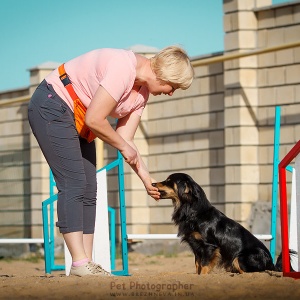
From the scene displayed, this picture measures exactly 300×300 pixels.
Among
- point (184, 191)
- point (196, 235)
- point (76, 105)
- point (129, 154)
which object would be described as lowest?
point (196, 235)

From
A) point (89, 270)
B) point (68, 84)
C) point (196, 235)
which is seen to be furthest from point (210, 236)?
point (68, 84)

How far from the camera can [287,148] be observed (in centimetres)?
1205

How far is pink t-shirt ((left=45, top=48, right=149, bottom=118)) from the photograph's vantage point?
5188 millimetres

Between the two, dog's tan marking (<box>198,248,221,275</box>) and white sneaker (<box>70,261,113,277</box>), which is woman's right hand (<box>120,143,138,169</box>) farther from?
dog's tan marking (<box>198,248,221,275</box>)

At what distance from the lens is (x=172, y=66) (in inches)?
209

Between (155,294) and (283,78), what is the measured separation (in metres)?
7.97

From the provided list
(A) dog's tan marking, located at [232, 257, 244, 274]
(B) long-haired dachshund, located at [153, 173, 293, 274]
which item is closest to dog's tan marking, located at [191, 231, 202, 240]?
(B) long-haired dachshund, located at [153, 173, 293, 274]

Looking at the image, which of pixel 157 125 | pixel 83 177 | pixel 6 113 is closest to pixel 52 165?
pixel 83 177

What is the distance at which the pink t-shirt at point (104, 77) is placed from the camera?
519cm

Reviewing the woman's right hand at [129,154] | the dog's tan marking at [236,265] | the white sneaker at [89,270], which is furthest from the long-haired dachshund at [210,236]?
the white sneaker at [89,270]

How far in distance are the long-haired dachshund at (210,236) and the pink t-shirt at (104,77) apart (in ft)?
4.67

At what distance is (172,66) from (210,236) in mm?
2172

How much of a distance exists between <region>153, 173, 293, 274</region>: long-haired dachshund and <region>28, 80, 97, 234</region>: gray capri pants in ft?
4.48

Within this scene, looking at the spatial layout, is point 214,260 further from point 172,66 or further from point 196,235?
point 172,66
